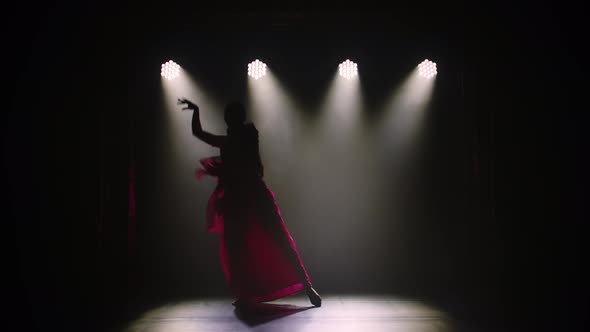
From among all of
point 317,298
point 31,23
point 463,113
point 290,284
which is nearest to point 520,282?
point 463,113

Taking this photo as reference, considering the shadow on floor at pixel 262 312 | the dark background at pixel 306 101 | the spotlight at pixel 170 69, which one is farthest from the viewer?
the spotlight at pixel 170 69

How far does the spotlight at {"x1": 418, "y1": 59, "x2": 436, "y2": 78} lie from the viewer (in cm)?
389

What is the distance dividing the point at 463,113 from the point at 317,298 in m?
2.38

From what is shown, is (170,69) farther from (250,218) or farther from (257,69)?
(250,218)

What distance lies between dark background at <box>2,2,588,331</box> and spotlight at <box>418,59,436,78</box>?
0.40ft

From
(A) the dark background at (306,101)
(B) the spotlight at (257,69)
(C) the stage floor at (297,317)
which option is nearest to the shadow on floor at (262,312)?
(C) the stage floor at (297,317)

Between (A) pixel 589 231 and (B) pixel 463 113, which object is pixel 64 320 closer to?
(B) pixel 463 113

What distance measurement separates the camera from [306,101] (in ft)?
12.9

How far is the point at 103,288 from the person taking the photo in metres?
3.21

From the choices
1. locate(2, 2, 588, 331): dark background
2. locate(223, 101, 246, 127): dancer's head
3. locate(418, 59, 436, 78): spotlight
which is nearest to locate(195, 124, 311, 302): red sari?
locate(223, 101, 246, 127): dancer's head

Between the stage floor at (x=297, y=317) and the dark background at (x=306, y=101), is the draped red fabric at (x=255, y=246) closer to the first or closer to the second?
the stage floor at (x=297, y=317)

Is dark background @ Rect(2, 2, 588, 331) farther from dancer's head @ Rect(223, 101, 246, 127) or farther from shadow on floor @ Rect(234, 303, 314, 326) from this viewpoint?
dancer's head @ Rect(223, 101, 246, 127)

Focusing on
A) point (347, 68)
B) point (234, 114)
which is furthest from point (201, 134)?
point (347, 68)

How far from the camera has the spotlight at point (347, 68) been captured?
389cm
